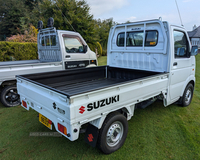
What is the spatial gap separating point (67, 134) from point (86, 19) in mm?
14565

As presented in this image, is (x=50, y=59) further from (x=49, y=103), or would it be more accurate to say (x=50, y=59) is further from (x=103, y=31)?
(x=103, y=31)

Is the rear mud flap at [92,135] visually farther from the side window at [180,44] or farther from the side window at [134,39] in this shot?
the side window at [180,44]

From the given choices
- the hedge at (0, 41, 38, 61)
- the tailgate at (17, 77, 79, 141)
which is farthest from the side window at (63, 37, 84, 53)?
the hedge at (0, 41, 38, 61)

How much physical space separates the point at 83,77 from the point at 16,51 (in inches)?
288

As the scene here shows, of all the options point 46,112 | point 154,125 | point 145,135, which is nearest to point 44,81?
point 46,112

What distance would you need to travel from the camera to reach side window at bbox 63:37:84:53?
5.61 metres

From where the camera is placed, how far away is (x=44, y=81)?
3434mm

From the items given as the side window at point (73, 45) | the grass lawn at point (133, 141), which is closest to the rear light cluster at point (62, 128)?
the grass lawn at point (133, 141)

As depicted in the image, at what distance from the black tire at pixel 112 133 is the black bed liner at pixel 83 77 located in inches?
28.6

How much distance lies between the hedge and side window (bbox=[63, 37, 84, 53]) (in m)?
5.37

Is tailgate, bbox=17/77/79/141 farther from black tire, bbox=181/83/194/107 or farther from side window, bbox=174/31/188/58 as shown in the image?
black tire, bbox=181/83/194/107

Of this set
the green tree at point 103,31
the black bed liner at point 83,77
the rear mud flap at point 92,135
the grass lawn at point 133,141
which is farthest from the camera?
the green tree at point 103,31

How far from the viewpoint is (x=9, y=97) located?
4.69m

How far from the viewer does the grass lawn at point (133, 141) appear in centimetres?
268
